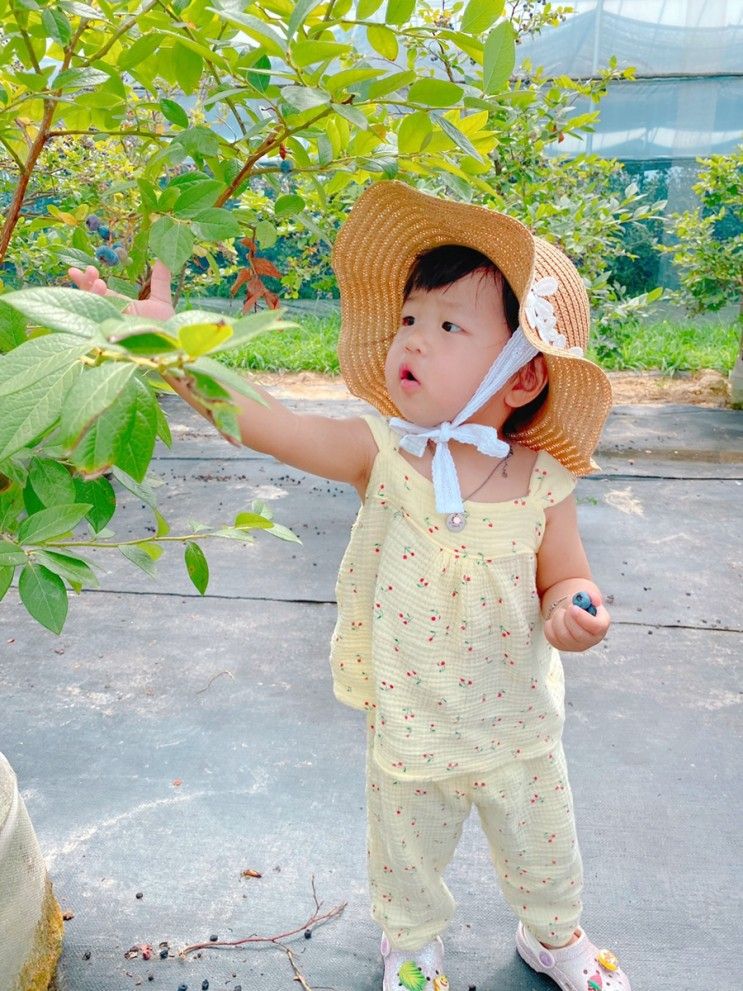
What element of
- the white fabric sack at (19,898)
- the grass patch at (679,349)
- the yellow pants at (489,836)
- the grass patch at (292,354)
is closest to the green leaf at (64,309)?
the yellow pants at (489,836)

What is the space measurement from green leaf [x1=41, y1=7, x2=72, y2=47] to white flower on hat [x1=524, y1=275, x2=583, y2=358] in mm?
572

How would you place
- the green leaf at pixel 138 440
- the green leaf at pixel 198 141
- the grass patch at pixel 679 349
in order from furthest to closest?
the grass patch at pixel 679 349, the green leaf at pixel 198 141, the green leaf at pixel 138 440

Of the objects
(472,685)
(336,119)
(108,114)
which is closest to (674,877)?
(472,685)

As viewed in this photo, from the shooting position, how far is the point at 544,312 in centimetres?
104

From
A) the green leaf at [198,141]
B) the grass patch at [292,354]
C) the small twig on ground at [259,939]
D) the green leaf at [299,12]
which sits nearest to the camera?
the green leaf at [299,12]

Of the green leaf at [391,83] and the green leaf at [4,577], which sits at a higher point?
the green leaf at [391,83]

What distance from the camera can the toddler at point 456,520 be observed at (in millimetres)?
1076

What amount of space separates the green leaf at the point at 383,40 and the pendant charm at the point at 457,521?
21.6 inches

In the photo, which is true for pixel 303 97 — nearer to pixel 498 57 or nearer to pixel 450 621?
pixel 498 57

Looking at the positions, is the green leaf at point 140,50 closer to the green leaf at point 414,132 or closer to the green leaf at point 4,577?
the green leaf at point 414,132

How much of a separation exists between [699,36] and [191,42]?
7733 millimetres

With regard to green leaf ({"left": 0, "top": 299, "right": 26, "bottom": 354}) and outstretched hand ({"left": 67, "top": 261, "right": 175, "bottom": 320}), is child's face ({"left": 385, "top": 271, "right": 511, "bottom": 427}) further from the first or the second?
green leaf ({"left": 0, "top": 299, "right": 26, "bottom": 354})

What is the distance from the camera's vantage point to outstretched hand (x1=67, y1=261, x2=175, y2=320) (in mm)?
851

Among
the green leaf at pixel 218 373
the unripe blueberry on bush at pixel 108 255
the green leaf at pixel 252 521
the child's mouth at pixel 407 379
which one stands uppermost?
the green leaf at pixel 218 373
